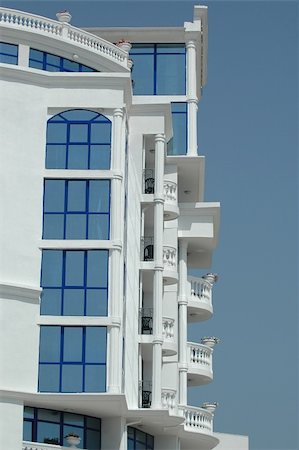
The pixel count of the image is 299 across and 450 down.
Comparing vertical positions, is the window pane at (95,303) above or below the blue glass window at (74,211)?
below

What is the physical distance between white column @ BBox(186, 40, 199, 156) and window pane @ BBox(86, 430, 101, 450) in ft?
40.3

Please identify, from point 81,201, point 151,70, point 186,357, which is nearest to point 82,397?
point 81,201

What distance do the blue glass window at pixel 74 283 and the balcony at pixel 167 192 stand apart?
217 inches

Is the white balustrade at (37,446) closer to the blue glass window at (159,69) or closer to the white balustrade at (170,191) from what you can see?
the white balustrade at (170,191)

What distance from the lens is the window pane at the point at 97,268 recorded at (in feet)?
121

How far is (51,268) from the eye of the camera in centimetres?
3703

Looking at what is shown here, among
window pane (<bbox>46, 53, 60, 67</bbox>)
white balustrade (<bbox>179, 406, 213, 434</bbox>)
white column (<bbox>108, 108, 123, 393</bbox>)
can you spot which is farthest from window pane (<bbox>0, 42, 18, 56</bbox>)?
Result: white balustrade (<bbox>179, 406, 213, 434</bbox>)

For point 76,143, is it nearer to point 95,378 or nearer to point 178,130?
point 95,378

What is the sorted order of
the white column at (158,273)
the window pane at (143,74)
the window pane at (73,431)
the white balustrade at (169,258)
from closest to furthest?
the window pane at (73,431) < the white column at (158,273) < the white balustrade at (169,258) < the window pane at (143,74)

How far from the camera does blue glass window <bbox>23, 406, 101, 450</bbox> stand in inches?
1420

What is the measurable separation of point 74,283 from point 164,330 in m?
6.59

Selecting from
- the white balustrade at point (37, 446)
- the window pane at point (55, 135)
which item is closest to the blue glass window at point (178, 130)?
the window pane at point (55, 135)

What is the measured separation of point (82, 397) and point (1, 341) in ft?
9.32

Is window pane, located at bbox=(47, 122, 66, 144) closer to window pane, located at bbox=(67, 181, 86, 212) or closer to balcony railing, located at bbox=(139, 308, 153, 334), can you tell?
window pane, located at bbox=(67, 181, 86, 212)
